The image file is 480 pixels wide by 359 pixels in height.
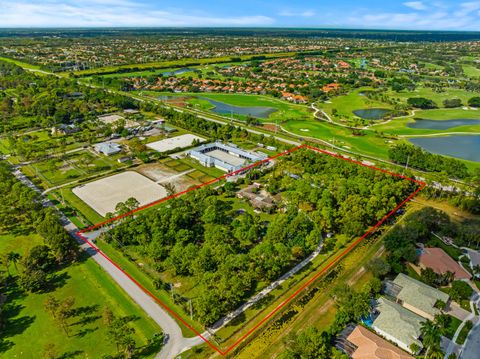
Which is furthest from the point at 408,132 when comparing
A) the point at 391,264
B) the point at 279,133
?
the point at 391,264

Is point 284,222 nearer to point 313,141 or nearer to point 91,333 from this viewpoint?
point 91,333

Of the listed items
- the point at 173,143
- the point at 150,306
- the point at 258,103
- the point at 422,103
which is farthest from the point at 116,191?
the point at 422,103

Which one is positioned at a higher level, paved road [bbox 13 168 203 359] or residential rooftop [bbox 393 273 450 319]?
residential rooftop [bbox 393 273 450 319]

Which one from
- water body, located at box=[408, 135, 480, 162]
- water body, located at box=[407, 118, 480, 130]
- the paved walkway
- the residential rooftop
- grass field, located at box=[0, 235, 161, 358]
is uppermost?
water body, located at box=[407, 118, 480, 130]

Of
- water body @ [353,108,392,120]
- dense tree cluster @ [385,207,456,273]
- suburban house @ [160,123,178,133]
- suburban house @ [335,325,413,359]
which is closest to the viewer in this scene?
suburban house @ [335,325,413,359]

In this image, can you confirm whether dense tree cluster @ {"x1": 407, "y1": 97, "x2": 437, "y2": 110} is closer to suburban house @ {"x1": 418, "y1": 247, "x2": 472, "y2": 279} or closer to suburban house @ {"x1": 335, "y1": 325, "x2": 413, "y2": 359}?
suburban house @ {"x1": 418, "y1": 247, "x2": 472, "y2": 279}

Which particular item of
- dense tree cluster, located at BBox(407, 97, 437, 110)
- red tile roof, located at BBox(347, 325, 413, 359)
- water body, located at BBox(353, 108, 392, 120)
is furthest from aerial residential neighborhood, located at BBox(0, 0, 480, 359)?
dense tree cluster, located at BBox(407, 97, 437, 110)

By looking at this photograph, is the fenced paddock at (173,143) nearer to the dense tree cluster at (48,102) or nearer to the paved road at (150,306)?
the dense tree cluster at (48,102)
